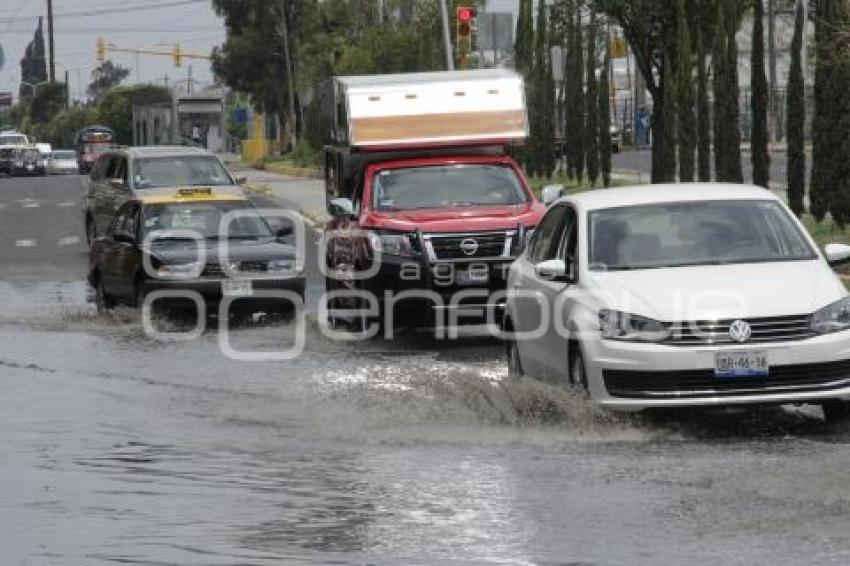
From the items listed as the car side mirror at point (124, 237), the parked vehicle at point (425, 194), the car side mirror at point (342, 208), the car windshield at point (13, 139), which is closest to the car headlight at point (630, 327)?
the parked vehicle at point (425, 194)

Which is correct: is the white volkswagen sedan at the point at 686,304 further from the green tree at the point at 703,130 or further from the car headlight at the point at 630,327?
the green tree at the point at 703,130

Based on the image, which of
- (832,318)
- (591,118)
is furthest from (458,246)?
(591,118)

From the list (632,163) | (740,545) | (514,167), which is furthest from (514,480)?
(632,163)

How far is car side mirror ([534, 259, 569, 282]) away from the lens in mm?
13672

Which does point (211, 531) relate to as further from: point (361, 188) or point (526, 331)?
point (361, 188)

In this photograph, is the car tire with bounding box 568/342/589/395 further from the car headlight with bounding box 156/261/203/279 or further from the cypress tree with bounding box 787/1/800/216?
the cypress tree with bounding box 787/1/800/216

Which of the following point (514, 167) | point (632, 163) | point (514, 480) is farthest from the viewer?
point (632, 163)

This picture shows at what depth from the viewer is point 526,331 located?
569 inches

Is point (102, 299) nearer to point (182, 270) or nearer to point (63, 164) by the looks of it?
point (182, 270)

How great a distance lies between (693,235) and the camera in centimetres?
1384

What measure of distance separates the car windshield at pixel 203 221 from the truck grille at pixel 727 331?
37.2 ft

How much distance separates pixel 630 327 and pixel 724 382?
68cm

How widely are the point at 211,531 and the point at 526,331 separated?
5.33 meters

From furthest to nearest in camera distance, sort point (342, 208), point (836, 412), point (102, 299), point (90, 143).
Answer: point (90, 143) → point (102, 299) → point (342, 208) → point (836, 412)
